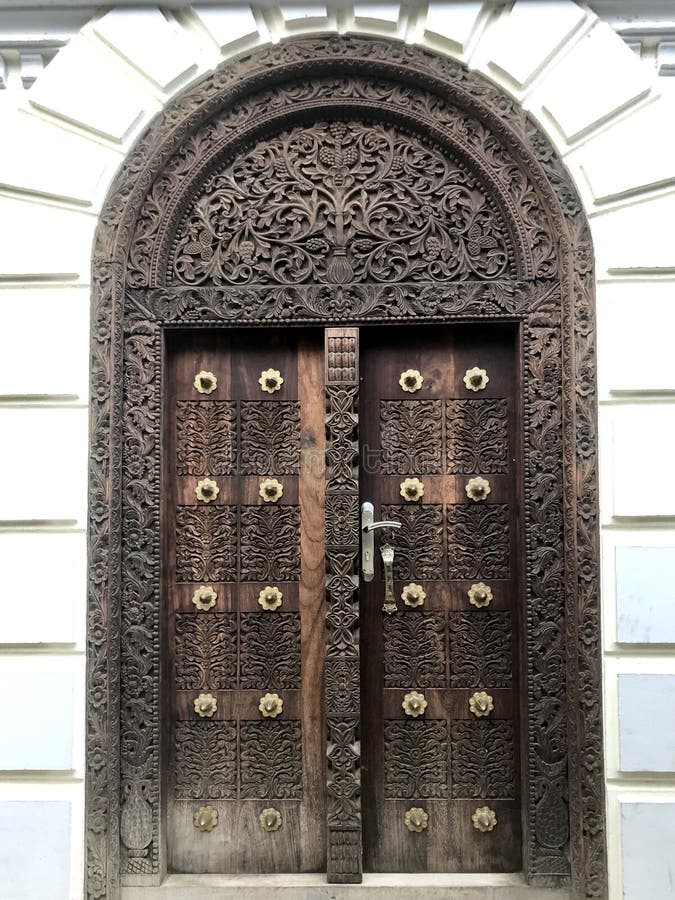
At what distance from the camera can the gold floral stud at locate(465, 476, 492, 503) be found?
9.74 ft

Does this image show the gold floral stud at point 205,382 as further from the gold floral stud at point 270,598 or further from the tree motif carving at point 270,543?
the gold floral stud at point 270,598

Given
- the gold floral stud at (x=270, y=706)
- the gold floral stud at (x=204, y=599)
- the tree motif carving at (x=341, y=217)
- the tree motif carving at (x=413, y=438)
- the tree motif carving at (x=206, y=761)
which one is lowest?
the tree motif carving at (x=206, y=761)

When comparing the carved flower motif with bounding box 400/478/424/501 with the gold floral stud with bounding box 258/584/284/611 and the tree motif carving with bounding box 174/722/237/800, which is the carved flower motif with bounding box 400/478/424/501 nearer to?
the gold floral stud with bounding box 258/584/284/611

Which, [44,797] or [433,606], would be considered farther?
[433,606]

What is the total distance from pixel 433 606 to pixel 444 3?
2.42m

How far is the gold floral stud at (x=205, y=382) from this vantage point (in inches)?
119

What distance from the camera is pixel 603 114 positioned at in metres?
2.77

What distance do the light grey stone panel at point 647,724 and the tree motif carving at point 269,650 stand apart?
1285mm

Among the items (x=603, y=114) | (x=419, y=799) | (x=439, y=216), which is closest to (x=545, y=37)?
(x=603, y=114)

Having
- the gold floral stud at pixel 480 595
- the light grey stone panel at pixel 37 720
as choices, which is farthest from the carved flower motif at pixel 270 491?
the light grey stone panel at pixel 37 720

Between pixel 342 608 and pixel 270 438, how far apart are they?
0.76m

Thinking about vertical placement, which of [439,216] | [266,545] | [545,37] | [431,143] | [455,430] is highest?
[545,37]

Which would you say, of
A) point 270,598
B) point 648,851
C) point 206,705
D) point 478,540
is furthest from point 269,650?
point 648,851

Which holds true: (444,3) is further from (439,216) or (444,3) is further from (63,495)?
(63,495)
